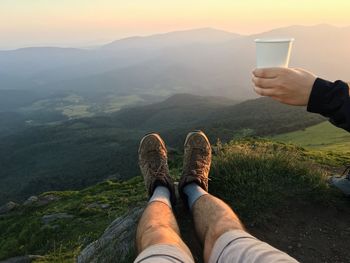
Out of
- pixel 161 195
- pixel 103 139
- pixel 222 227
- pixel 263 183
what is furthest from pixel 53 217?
pixel 103 139

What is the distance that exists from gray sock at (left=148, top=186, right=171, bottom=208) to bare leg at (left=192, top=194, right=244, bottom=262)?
1.17 ft

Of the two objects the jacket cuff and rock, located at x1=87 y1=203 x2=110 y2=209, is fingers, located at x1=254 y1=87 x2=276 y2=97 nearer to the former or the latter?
the jacket cuff

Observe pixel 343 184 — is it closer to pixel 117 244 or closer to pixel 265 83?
pixel 117 244

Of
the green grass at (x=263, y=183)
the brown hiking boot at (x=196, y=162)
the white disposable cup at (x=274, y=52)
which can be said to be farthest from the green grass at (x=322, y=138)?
the white disposable cup at (x=274, y=52)

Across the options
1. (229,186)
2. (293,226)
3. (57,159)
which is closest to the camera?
(293,226)

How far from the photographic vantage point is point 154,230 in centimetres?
370

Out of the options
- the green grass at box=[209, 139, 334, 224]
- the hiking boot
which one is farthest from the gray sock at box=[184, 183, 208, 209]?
the hiking boot

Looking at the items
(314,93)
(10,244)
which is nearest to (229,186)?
(314,93)

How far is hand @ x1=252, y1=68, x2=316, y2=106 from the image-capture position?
2.69 metres

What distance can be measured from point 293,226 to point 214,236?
200 cm

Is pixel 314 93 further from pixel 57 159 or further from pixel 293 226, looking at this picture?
pixel 57 159

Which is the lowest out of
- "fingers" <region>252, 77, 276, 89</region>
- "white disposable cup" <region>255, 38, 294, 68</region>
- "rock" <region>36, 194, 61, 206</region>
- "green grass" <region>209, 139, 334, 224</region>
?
"rock" <region>36, 194, 61, 206</region>

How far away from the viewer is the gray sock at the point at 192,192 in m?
5.01

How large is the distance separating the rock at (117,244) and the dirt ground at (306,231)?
0.67 metres
